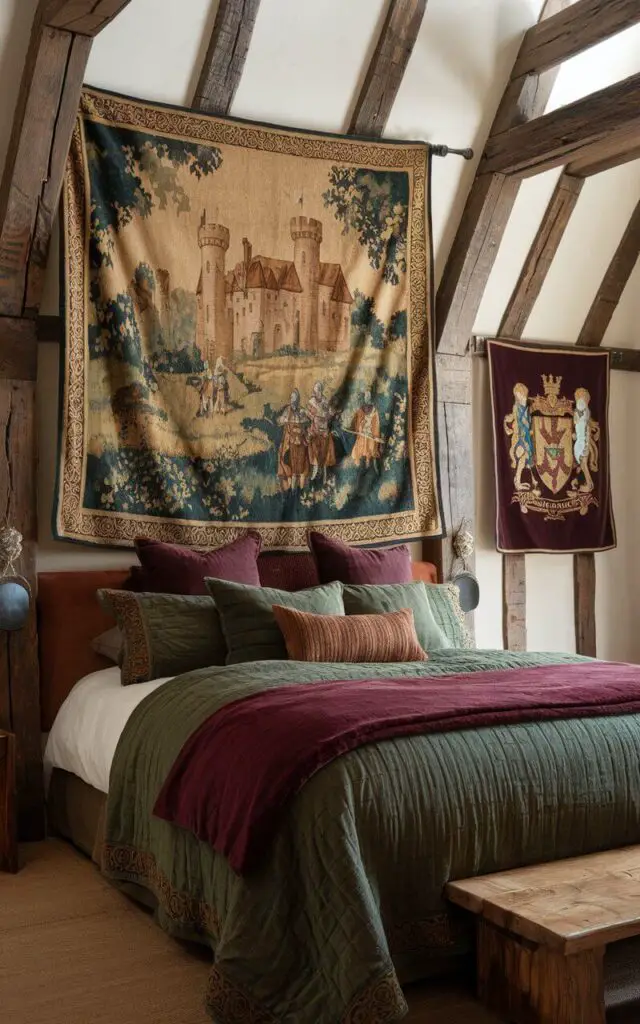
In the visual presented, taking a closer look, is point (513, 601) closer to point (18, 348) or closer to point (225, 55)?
point (18, 348)

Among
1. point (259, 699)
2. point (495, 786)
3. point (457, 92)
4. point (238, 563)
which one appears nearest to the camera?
point (495, 786)

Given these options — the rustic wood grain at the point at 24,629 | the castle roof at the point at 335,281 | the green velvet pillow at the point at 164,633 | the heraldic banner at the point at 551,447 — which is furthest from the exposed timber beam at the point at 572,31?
the green velvet pillow at the point at 164,633

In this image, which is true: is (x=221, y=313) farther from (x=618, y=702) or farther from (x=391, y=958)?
(x=391, y=958)

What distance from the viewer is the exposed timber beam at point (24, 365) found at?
3785mm

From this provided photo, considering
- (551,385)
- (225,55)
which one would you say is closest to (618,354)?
(551,385)

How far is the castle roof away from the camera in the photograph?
470 centimetres

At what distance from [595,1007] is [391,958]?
454 millimetres

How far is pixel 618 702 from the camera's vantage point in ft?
9.93

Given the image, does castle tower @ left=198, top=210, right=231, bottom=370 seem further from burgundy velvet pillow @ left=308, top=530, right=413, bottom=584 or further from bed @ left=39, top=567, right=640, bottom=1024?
bed @ left=39, top=567, right=640, bottom=1024

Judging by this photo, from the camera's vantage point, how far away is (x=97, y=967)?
275cm

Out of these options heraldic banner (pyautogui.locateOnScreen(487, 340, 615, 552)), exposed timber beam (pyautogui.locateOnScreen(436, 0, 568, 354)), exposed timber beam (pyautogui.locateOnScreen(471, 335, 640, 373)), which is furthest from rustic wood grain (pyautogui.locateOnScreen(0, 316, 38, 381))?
exposed timber beam (pyautogui.locateOnScreen(471, 335, 640, 373))

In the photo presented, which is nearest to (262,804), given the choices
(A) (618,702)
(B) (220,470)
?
(A) (618,702)

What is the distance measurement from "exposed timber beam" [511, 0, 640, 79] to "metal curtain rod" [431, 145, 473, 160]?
0.37m

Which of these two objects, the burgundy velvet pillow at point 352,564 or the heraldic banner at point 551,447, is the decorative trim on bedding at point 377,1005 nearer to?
the burgundy velvet pillow at point 352,564
